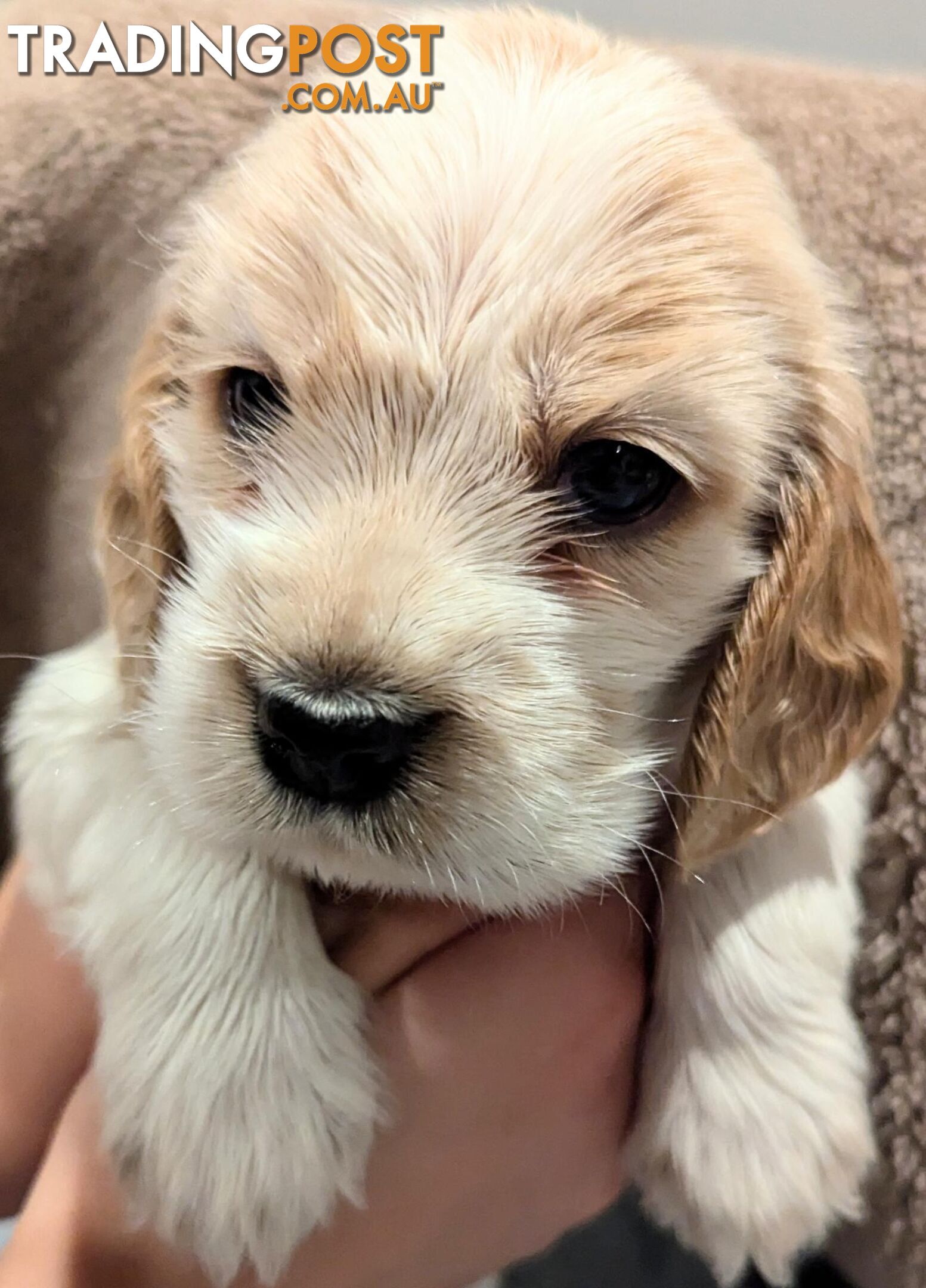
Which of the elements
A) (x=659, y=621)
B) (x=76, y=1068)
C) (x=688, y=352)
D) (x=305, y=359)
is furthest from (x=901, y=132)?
(x=76, y=1068)

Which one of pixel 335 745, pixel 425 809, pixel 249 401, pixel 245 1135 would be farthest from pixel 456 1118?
pixel 249 401

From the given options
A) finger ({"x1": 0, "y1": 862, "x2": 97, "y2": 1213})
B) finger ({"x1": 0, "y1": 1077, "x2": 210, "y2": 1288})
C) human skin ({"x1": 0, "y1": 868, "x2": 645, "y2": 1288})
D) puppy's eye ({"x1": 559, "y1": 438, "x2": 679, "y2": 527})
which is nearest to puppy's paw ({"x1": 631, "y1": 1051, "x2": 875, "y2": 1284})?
human skin ({"x1": 0, "y1": 868, "x2": 645, "y2": 1288})

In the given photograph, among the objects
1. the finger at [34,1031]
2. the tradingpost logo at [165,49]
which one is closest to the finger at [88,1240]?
the finger at [34,1031]

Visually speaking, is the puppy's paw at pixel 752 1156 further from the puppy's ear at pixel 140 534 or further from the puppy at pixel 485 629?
the puppy's ear at pixel 140 534

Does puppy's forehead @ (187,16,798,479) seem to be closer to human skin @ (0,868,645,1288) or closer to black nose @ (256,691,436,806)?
black nose @ (256,691,436,806)

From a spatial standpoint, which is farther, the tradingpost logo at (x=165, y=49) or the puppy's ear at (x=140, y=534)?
the tradingpost logo at (x=165, y=49)
